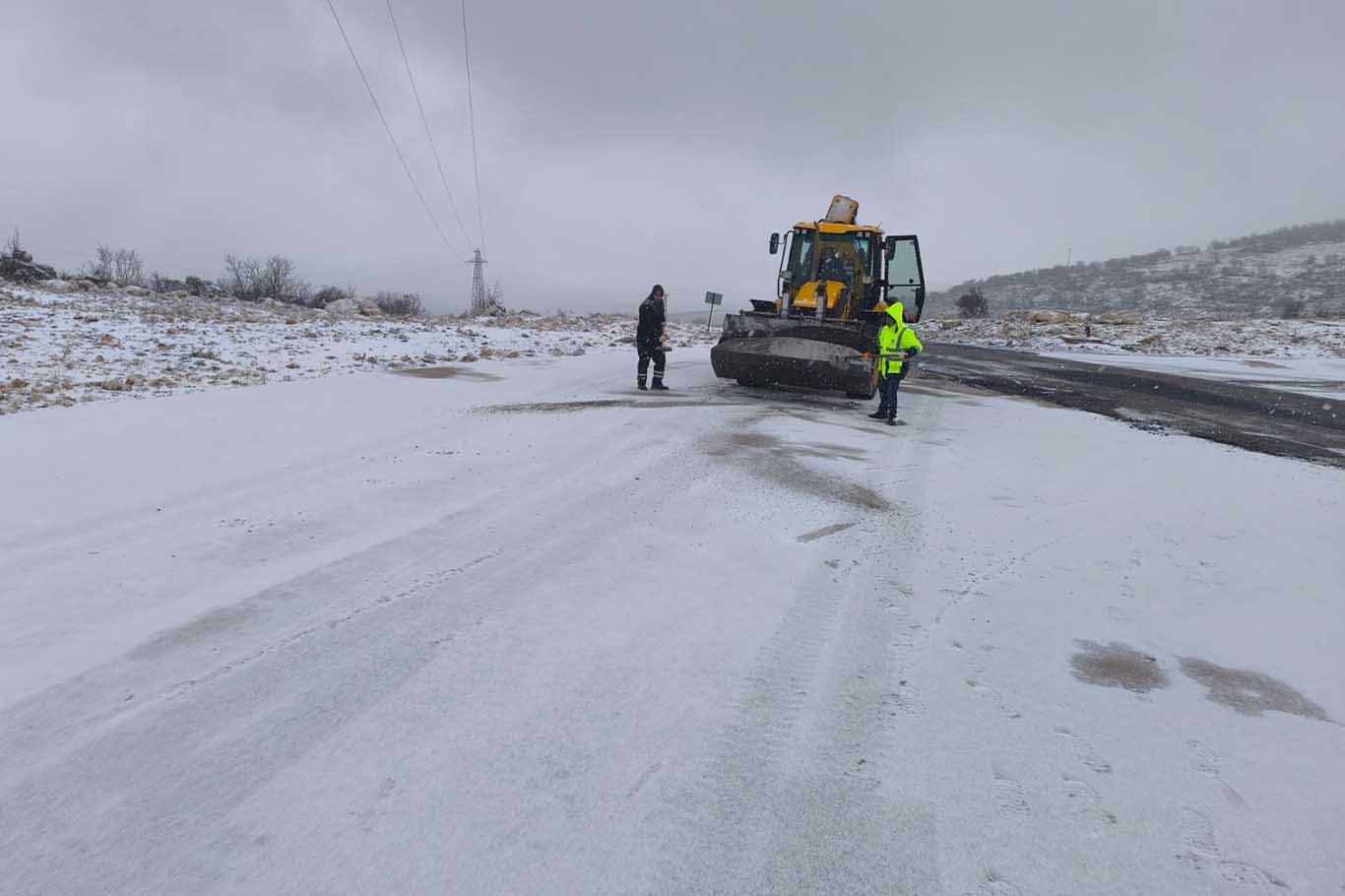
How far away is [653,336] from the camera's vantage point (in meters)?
10.5

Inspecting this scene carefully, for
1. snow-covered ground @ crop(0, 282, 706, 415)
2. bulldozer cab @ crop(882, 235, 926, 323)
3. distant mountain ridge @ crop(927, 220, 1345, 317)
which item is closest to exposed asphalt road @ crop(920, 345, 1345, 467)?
bulldozer cab @ crop(882, 235, 926, 323)

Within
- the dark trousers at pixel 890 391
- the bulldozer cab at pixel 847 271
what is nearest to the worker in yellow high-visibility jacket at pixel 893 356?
the dark trousers at pixel 890 391

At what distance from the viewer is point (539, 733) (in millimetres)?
2338

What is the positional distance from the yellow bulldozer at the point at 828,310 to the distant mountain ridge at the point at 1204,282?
40.7 metres

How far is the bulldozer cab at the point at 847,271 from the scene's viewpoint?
39.5 ft

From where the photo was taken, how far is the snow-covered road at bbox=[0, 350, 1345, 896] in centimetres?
191

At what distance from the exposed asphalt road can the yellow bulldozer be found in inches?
130

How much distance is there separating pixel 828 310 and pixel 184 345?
37.7ft

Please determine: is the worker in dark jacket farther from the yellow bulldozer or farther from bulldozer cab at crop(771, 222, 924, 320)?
bulldozer cab at crop(771, 222, 924, 320)

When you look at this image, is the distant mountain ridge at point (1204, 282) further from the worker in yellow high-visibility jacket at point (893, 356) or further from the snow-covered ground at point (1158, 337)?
the worker in yellow high-visibility jacket at point (893, 356)

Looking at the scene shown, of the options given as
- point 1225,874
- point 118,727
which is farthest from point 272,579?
point 1225,874

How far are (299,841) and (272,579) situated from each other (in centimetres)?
180

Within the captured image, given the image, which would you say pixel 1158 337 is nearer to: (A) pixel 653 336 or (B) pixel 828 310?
(B) pixel 828 310

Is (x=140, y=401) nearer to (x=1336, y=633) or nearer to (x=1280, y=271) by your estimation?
(x=1336, y=633)
